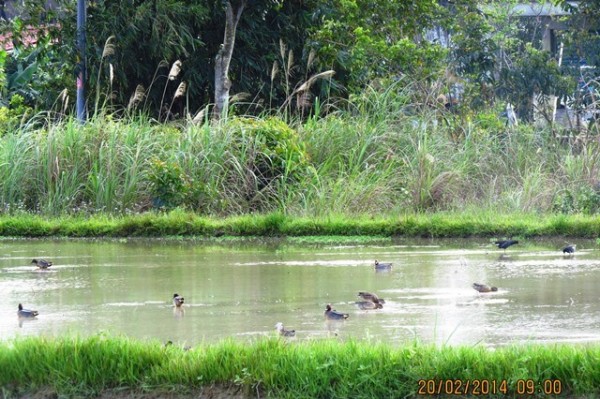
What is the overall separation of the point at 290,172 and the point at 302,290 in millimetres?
7045

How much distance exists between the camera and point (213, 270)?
12180 mm

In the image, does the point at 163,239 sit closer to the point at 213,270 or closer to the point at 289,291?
the point at 213,270

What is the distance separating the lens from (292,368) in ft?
21.4

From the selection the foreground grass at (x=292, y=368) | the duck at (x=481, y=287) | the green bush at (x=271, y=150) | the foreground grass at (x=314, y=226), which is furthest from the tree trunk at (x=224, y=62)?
the foreground grass at (x=292, y=368)

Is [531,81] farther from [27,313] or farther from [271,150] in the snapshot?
[27,313]

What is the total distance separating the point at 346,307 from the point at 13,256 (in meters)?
5.71

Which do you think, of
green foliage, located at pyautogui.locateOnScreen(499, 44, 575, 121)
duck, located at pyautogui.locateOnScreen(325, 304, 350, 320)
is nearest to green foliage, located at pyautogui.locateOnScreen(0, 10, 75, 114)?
green foliage, located at pyautogui.locateOnScreen(499, 44, 575, 121)

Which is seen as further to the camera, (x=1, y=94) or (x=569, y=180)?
(x=1, y=94)

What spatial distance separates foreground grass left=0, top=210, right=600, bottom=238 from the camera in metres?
15.2

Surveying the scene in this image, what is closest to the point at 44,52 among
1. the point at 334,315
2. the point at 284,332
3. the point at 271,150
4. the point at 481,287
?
the point at 271,150

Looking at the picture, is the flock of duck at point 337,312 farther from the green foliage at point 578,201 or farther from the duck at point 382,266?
the green foliage at point 578,201

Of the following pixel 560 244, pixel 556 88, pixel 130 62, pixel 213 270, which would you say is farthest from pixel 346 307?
pixel 556 88
